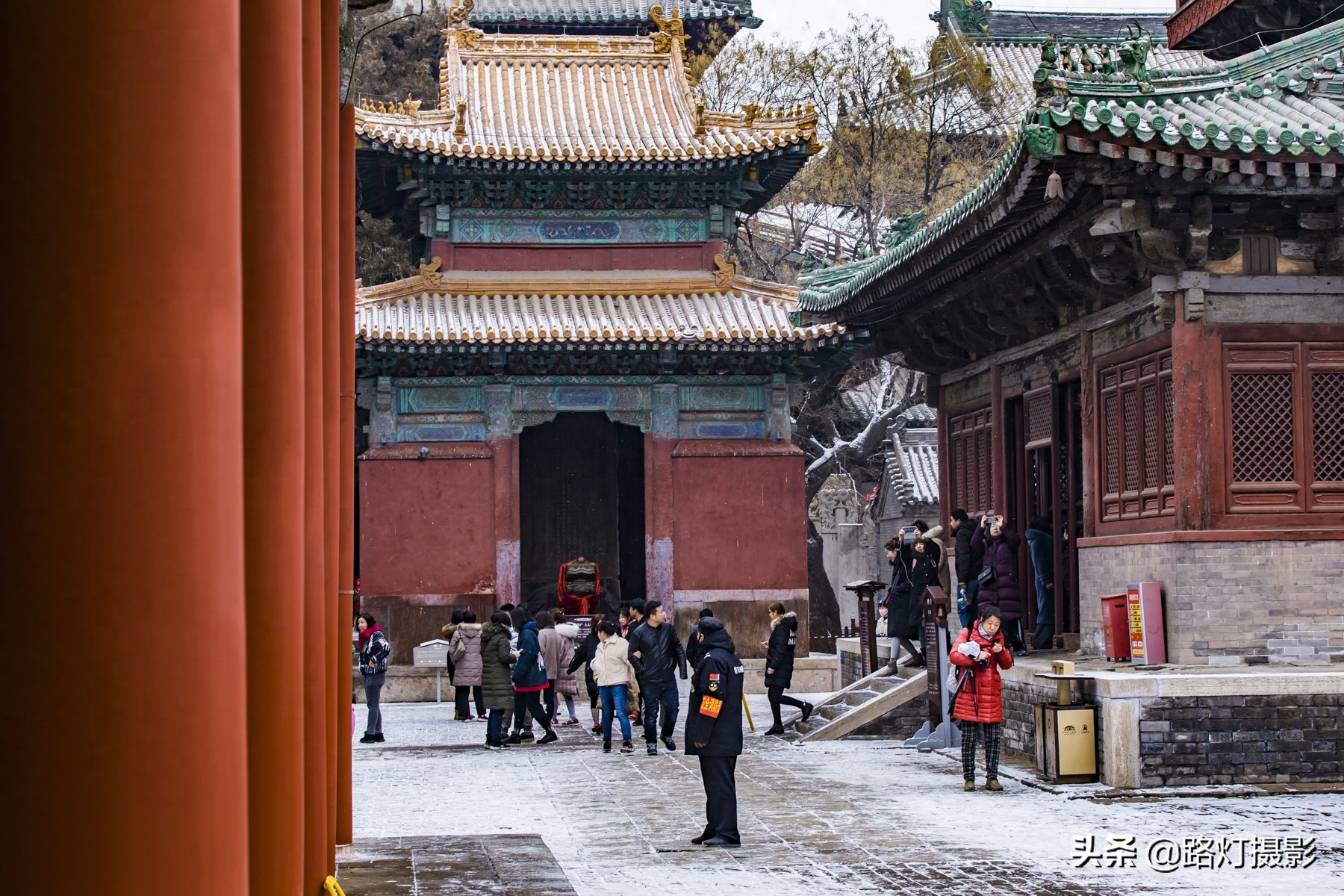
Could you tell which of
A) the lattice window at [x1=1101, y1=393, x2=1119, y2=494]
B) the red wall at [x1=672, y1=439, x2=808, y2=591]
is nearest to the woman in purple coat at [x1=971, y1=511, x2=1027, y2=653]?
the lattice window at [x1=1101, y1=393, x2=1119, y2=494]

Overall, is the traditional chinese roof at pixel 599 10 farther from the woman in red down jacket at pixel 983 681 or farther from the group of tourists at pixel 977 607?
the woman in red down jacket at pixel 983 681

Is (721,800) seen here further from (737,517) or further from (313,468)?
(737,517)

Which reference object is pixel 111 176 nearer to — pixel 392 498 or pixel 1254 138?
pixel 1254 138

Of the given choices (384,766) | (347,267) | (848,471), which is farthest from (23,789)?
→ (848,471)

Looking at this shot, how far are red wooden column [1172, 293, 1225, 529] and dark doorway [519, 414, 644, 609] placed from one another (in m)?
17.8

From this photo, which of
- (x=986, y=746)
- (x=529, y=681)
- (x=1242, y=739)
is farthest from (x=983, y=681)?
(x=529, y=681)

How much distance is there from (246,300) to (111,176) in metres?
1.48

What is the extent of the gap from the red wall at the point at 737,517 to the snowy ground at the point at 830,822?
9.29 m

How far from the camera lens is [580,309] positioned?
25438 mm

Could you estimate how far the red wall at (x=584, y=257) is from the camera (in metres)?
26.2

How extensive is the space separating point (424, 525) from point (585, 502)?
6.01 meters

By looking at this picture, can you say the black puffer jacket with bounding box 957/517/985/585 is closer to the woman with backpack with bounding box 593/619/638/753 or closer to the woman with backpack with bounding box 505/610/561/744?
the woman with backpack with bounding box 593/619/638/753

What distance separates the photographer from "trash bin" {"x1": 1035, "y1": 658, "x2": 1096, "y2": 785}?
39.1 feet

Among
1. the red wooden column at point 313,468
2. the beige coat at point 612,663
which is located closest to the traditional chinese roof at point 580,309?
the beige coat at point 612,663
